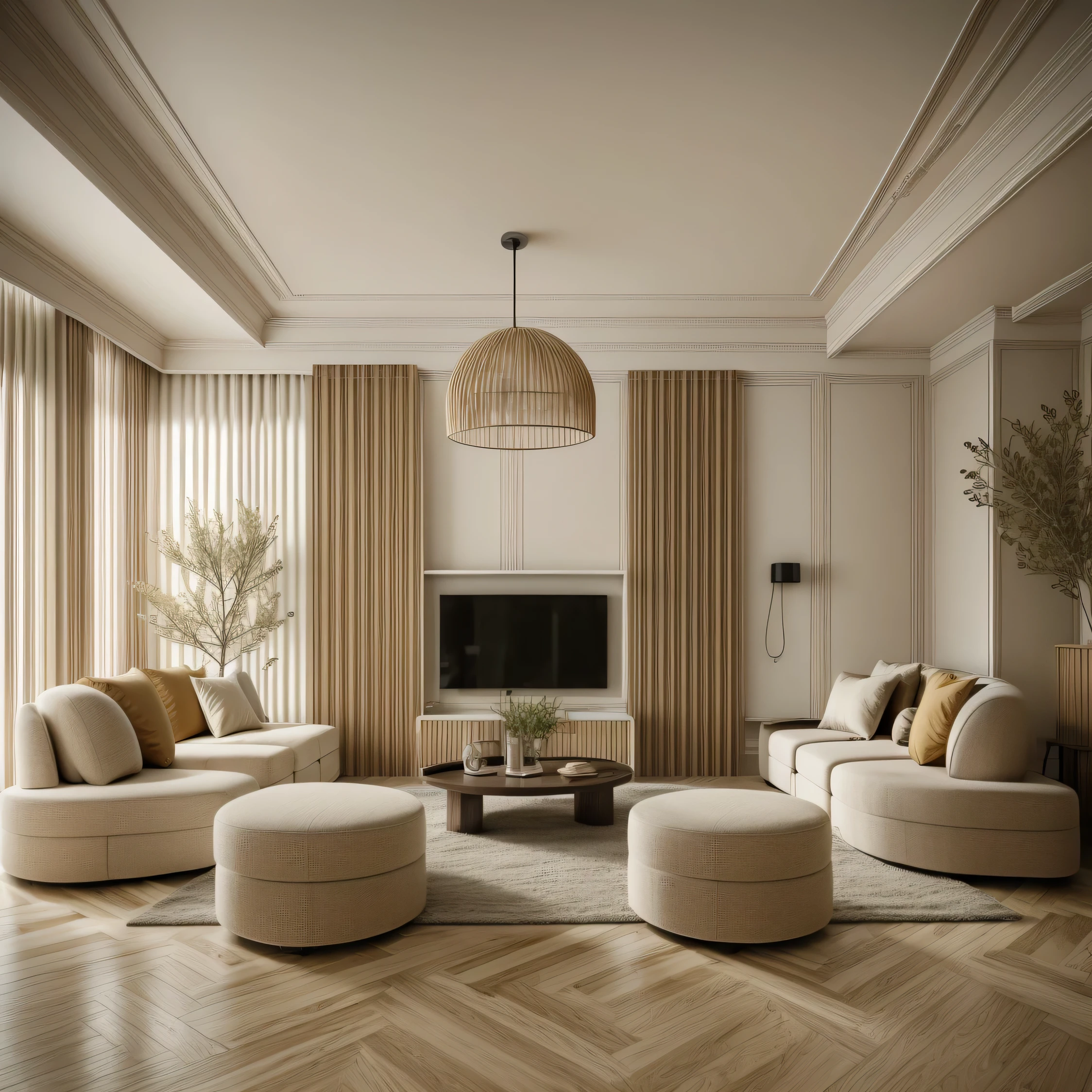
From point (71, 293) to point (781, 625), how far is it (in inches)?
186

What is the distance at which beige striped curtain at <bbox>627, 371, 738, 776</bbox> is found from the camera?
5.78 metres

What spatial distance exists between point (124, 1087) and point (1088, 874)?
370cm

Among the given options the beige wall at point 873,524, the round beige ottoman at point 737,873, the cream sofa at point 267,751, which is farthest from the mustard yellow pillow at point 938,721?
the cream sofa at point 267,751

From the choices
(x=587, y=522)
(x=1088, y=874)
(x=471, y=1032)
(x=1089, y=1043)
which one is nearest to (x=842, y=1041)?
(x=1089, y=1043)

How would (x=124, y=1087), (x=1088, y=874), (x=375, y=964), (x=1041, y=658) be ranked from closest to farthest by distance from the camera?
(x=124, y=1087)
(x=375, y=964)
(x=1088, y=874)
(x=1041, y=658)

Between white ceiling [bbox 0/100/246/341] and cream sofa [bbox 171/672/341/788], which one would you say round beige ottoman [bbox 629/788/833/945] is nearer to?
cream sofa [bbox 171/672/341/788]

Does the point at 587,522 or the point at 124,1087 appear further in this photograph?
the point at 587,522

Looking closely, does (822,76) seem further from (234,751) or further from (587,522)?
(234,751)

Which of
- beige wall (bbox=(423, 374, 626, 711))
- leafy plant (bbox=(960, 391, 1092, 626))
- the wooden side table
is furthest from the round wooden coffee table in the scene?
leafy plant (bbox=(960, 391, 1092, 626))

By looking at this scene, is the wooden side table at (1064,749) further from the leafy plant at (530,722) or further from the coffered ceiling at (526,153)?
the leafy plant at (530,722)

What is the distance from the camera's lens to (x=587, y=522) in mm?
5938

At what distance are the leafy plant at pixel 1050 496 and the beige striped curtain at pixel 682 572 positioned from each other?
1633 mm

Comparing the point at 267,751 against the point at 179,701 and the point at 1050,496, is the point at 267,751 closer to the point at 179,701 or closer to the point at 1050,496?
the point at 179,701

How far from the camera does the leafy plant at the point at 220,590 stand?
17.9 feet
